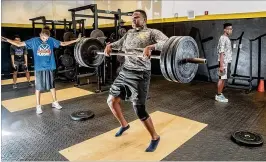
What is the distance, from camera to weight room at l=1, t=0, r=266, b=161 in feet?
6.32

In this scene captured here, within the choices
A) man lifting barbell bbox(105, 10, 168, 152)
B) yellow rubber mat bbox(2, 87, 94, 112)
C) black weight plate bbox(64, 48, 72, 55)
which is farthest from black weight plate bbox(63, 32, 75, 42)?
man lifting barbell bbox(105, 10, 168, 152)

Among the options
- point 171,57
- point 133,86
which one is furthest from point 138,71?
point 171,57

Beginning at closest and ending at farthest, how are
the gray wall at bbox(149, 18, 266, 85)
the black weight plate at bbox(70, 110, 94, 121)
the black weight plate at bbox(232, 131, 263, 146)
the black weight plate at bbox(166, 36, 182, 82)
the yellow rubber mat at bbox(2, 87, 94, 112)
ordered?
1. the black weight plate at bbox(166, 36, 182, 82)
2. the black weight plate at bbox(232, 131, 263, 146)
3. the black weight plate at bbox(70, 110, 94, 121)
4. the yellow rubber mat at bbox(2, 87, 94, 112)
5. the gray wall at bbox(149, 18, 266, 85)

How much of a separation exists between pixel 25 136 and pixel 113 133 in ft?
3.16

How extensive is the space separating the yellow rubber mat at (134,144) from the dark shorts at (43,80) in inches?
51.6

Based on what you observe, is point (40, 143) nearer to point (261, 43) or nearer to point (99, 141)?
point (99, 141)

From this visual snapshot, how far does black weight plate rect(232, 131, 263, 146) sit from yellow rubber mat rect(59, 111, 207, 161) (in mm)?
409

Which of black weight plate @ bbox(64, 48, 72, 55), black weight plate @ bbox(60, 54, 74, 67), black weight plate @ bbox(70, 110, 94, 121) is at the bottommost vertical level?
black weight plate @ bbox(70, 110, 94, 121)

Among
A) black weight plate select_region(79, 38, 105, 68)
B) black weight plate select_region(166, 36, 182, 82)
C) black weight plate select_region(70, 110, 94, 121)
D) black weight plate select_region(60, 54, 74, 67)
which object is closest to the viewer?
black weight plate select_region(166, 36, 182, 82)

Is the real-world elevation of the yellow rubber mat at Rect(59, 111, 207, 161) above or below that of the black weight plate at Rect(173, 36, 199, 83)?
below

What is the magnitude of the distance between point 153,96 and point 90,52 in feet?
5.67

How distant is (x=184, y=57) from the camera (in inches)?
69.2

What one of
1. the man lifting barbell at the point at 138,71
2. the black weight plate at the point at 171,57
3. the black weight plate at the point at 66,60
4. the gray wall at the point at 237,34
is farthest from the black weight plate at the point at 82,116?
the gray wall at the point at 237,34

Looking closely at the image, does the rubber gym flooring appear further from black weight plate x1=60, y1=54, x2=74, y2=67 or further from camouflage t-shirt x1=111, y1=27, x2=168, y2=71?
black weight plate x1=60, y1=54, x2=74, y2=67
